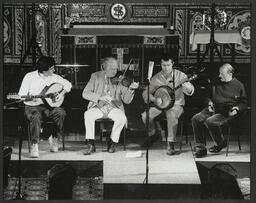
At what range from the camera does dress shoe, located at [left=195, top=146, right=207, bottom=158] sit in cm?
535

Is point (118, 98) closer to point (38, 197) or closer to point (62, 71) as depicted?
point (62, 71)

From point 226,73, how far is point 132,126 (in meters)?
1.22

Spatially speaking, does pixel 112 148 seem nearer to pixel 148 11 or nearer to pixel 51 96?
pixel 51 96

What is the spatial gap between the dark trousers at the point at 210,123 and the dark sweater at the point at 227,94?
0.08 meters

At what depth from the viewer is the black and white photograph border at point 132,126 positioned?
5.04 m

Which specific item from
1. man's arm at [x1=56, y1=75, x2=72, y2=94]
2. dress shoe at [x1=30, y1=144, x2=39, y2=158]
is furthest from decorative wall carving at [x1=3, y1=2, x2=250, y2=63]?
dress shoe at [x1=30, y1=144, x2=39, y2=158]

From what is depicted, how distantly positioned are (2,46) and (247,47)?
270cm

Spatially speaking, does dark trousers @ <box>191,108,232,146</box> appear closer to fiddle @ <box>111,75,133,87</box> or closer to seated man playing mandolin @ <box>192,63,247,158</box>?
seated man playing mandolin @ <box>192,63,247,158</box>

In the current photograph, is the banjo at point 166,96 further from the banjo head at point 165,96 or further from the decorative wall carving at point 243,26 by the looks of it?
the decorative wall carving at point 243,26

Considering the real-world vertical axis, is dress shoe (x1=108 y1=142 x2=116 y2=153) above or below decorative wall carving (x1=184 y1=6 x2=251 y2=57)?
below

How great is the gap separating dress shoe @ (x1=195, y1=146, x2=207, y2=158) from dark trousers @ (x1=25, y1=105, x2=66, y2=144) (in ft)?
5.00

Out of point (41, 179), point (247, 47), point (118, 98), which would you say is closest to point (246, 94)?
point (247, 47)

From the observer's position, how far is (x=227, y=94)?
5.39 meters

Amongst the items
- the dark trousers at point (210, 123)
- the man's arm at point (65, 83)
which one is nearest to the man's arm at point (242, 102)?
the dark trousers at point (210, 123)
